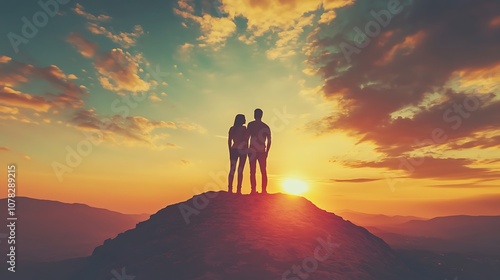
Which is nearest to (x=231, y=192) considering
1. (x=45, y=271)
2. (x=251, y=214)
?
(x=251, y=214)

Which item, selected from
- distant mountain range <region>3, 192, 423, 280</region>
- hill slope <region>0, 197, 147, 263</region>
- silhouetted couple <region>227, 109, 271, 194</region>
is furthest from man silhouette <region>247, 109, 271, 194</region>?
hill slope <region>0, 197, 147, 263</region>

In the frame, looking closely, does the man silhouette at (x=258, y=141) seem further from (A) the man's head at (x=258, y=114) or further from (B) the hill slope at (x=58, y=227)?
(B) the hill slope at (x=58, y=227)

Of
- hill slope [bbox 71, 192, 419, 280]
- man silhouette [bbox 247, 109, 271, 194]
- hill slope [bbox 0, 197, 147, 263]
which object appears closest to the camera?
hill slope [bbox 71, 192, 419, 280]

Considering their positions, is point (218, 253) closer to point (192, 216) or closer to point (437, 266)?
point (192, 216)

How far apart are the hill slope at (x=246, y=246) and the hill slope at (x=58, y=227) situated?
40396 millimetres

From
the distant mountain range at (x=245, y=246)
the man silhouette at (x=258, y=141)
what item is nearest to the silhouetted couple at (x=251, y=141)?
the man silhouette at (x=258, y=141)

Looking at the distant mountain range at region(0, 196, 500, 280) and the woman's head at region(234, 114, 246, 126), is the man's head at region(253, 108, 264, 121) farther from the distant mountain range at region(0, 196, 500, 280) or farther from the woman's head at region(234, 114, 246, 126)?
the distant mountain range at region(0, 196, 500, 280)

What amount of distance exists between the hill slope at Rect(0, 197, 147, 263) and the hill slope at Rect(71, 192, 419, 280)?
4040cm

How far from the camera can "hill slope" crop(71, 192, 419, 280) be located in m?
8.58

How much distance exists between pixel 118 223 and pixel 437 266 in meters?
108

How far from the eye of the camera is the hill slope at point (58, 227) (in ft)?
164

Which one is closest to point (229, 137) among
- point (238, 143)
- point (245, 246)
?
point (238, 143)

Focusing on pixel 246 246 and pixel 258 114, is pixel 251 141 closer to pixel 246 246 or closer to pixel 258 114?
pixel 258 114

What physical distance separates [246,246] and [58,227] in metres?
85.1
